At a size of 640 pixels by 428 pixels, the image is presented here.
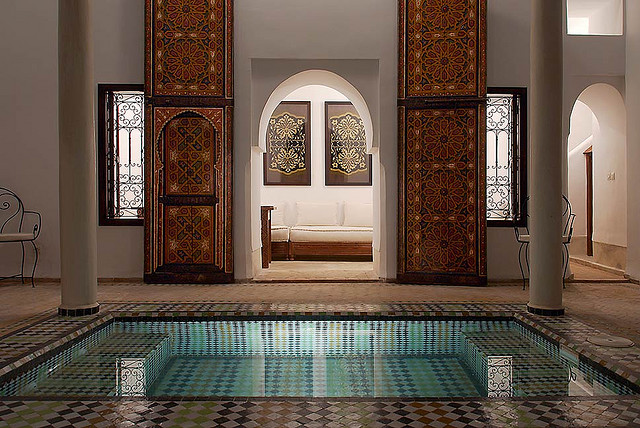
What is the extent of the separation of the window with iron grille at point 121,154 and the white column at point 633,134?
619 cm

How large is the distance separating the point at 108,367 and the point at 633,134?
6901mm

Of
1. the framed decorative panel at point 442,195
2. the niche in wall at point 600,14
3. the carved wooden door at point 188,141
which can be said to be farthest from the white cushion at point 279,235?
the niche in wall at point 600,14

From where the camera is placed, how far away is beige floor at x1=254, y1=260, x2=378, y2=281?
26.5ft

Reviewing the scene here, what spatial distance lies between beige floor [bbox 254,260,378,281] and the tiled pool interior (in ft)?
8.30

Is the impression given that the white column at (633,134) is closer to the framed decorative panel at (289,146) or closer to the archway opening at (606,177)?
the archway opening at (606,177)

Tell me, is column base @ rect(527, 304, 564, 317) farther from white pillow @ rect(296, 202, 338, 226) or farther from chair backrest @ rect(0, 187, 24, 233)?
white pillow @ rect(296, 202, 338, 226)

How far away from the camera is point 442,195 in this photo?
7.62 metres

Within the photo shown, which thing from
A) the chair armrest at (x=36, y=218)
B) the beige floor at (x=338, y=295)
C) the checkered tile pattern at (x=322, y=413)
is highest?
the chair armrest at (x=36, y=218)

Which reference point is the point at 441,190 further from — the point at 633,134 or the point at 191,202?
the point at 191,202

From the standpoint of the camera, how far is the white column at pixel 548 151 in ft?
17.8

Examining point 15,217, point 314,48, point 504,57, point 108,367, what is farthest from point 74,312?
point 504,57

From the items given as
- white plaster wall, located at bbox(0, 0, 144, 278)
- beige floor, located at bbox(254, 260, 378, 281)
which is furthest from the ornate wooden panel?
beige floor, located at bbox(254, 260, 378, 281)

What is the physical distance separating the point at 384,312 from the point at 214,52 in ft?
13.0

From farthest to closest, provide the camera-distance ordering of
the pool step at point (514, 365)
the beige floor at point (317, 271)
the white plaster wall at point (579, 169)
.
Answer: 1. the white plaster wall at point (579, 169)
2. the beige floor at point (317, 271)
3. the pool step at point (514, 365)
